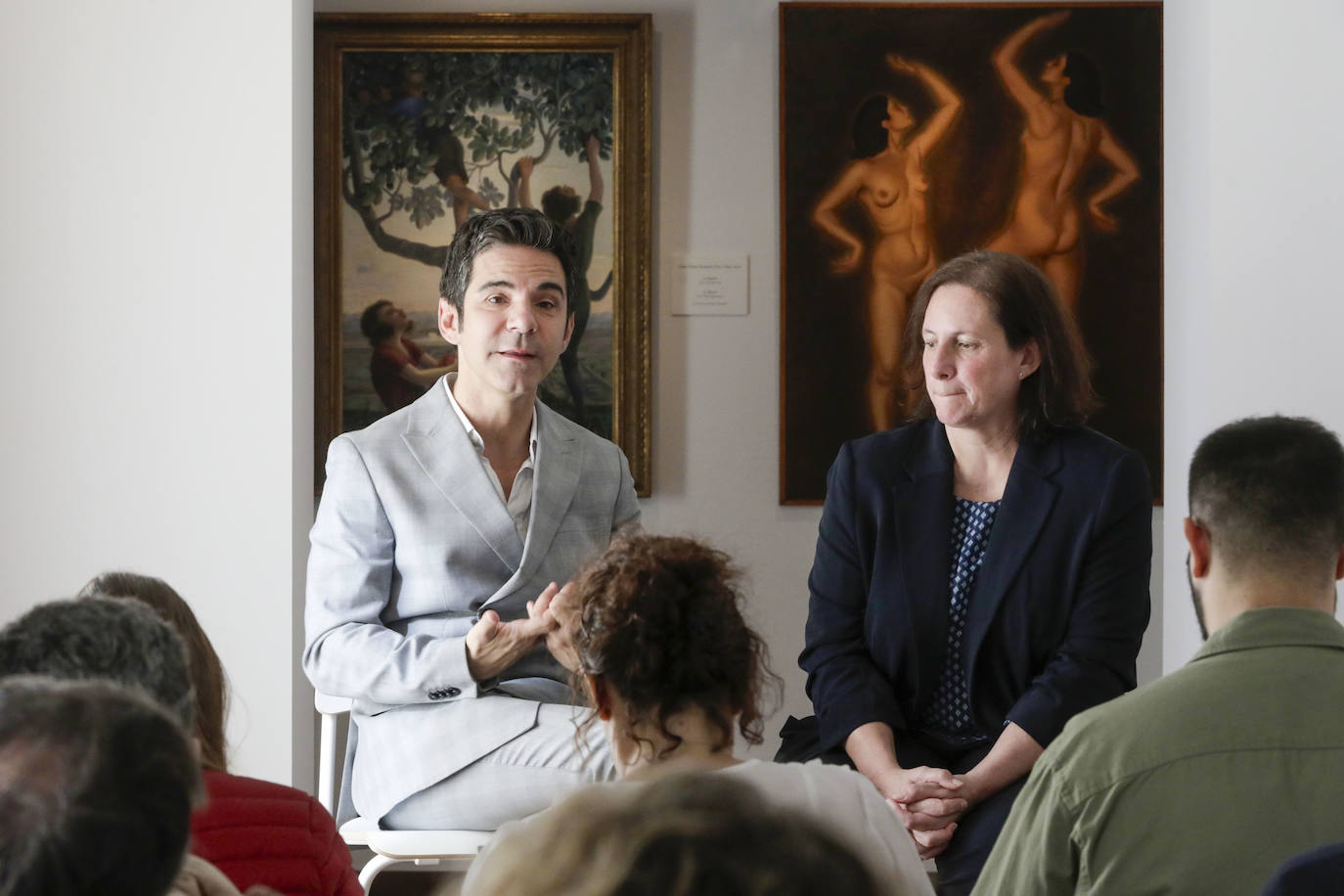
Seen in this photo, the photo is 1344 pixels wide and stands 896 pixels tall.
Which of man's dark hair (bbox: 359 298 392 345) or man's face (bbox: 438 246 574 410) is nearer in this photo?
man's face (bbox: 438 246 574 410)

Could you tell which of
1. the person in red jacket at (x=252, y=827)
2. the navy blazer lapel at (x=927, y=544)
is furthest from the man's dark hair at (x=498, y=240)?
the person in red jacket at (x=252, y=827)

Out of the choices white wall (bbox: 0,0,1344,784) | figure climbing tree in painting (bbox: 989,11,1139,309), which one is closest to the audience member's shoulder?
white wall (bbox: 0,0,1344,784)

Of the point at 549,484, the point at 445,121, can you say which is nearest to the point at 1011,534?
the point at 549,484

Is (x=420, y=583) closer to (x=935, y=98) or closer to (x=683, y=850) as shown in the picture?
(x=683, y=850)

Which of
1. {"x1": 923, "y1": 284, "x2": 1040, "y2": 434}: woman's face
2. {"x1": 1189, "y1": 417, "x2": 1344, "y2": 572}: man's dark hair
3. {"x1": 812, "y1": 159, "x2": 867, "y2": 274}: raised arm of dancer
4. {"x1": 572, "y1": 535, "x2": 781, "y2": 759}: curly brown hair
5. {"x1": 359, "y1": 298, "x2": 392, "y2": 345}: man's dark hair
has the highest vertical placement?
{"x1": 812, "y1": 159, "x2": 867, "y2": 274}: raised arm of dancer

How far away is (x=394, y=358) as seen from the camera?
4516 millimetres

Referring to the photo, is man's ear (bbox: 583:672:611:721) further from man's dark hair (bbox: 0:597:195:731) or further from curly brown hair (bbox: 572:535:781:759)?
man's dark hair (bbox: 0:597:195:731)

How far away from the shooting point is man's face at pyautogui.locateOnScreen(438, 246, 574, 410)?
288cm

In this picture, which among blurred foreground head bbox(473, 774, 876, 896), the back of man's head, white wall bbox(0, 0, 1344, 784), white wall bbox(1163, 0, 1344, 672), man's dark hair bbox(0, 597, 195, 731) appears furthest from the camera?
white wall bbox(0, 0, 1344, 784)

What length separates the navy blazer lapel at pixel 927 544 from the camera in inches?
112

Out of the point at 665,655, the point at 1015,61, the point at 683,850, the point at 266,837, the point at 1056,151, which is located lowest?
the point at 266,837

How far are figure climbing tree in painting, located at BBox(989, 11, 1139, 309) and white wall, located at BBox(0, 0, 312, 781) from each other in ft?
7.32

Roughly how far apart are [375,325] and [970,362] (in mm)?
2217

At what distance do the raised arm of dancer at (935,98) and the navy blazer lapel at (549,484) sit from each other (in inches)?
80.3
